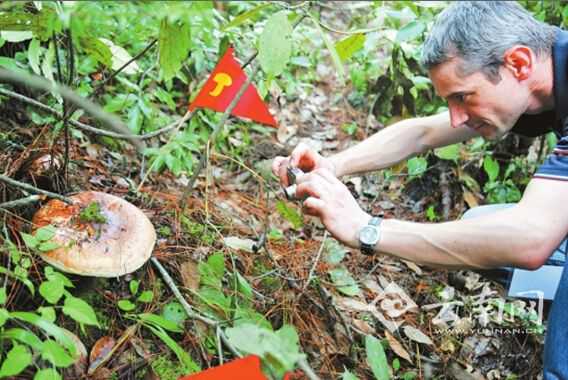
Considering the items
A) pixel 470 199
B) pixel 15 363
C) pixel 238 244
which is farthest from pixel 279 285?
pixel 470 199

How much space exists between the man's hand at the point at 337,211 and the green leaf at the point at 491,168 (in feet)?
5.63

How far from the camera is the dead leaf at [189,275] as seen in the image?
228 cm

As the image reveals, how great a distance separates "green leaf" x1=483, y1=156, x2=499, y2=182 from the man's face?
3.64 ft

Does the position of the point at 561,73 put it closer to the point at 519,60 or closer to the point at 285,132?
the point at 519,60

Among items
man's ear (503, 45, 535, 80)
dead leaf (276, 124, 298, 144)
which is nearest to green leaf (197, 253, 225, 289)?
man's ear (503, 45, 535, 80)

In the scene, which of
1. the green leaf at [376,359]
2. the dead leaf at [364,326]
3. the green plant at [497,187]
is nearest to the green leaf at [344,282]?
the dead leaf at [364,326]

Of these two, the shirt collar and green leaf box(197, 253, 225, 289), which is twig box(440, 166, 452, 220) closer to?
the shirt collar

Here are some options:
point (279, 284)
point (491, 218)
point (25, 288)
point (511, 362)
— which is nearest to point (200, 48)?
point (279, 284)

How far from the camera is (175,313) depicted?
85.0 inches

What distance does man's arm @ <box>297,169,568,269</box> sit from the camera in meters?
1.85

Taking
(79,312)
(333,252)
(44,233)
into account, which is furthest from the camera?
(333,252)

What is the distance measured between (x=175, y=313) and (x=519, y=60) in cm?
163

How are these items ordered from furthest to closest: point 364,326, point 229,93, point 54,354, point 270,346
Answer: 1. point 364,326
2. point 229,93
3. point 54,354
4. point 270,346

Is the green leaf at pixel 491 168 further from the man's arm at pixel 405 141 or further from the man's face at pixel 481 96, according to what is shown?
the man's face at pixel 481 96
